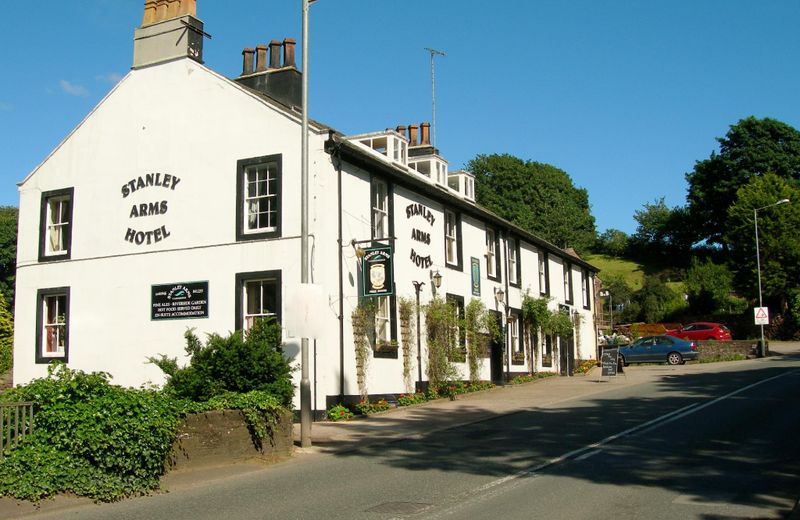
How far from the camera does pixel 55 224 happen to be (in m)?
24.0

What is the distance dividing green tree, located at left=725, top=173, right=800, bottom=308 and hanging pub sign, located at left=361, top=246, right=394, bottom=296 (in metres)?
40.6

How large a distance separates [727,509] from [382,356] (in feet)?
44.2

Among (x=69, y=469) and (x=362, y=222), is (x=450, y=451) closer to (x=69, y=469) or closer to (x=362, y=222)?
(x=69, y=469)

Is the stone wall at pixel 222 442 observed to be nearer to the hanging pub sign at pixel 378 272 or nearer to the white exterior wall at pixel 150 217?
the white exterior wall at pixel 150 217

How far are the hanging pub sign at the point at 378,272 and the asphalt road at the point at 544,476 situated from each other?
4388 mm

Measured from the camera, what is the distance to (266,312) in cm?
2052

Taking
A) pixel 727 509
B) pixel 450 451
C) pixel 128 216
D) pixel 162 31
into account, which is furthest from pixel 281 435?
pixel 162 31

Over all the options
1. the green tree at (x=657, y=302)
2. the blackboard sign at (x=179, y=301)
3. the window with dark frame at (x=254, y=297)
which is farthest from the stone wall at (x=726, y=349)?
the blackboard sign at (x=179, y=301)

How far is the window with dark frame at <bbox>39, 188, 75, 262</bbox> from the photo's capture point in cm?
2377

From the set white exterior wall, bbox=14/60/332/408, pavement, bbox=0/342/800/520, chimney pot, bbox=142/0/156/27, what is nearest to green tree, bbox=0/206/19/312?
white exterior wall, bbox=14/60/332/408

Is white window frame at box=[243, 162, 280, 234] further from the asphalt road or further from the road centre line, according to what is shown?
the road centre line

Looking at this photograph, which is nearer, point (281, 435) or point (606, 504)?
point (606, 504)

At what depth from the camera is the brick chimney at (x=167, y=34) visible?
2268 cm

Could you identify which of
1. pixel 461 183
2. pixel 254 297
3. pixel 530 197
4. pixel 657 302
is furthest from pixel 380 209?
pixel 530 197
